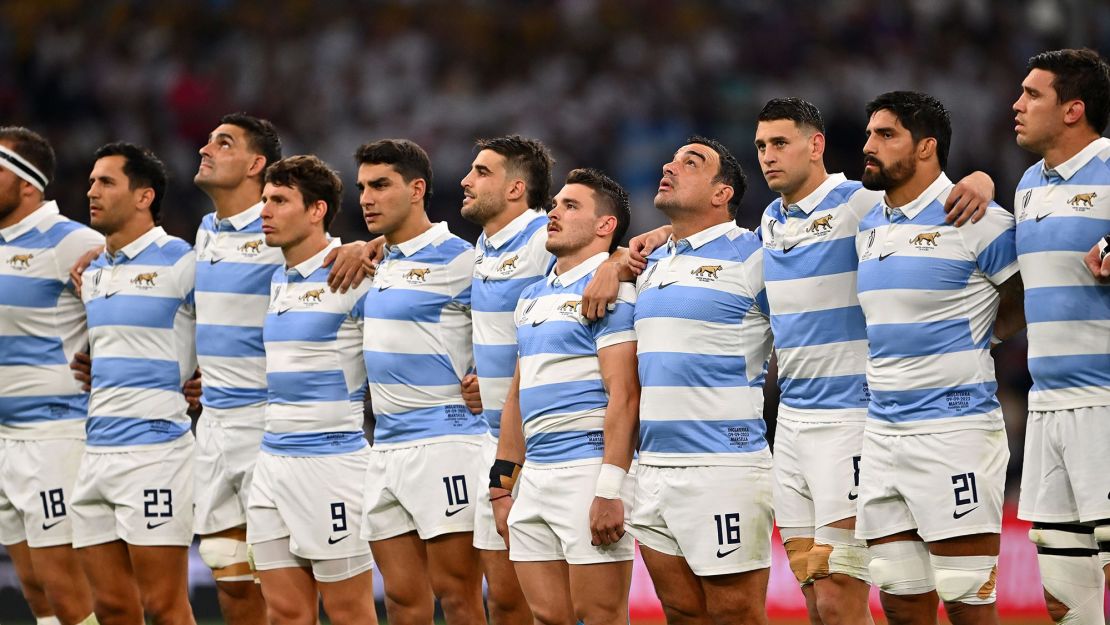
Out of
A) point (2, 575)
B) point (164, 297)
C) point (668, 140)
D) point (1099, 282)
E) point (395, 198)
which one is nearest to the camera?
point (1099, 282)

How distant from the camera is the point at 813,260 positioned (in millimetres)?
6527

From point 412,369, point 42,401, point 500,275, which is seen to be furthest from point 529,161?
point 42,401

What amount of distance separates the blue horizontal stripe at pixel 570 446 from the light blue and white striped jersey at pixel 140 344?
99.9 inches

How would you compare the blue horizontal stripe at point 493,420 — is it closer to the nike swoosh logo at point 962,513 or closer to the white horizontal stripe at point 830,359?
the white horizontal stripe at point 830,359

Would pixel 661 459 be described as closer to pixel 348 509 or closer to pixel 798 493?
pixel 798 493

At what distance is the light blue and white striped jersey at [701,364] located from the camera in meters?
6.41

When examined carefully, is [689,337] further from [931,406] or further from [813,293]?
[931,406]

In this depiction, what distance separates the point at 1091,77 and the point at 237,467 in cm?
454

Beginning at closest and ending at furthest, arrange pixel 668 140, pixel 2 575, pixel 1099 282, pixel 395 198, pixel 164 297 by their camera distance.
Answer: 1. pixel 1099 282
2. pixel 395 198
3. pixel 164 297
4. pixel 2 575
5. pixel 668 140

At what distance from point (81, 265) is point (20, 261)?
1.23 ft

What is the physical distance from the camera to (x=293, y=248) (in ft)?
25.7

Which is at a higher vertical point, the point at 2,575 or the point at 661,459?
the point at 661,459

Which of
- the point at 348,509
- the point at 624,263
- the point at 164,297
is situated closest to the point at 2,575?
the point at 164,297

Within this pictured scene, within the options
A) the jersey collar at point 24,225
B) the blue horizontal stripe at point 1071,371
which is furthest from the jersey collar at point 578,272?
the jersey collar at point 24,225
